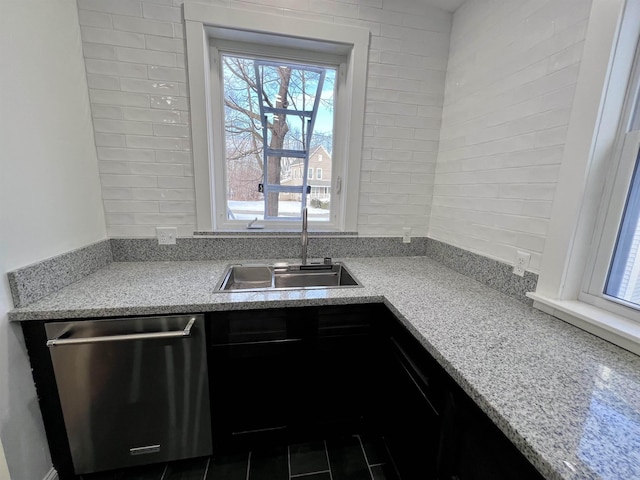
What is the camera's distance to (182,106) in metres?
1.50

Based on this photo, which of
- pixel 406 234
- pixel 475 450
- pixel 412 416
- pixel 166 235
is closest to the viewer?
pixel 475 450

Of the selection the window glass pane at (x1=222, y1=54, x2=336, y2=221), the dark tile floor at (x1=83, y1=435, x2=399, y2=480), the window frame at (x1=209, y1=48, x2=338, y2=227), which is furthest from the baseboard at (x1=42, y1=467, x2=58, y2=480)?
the window glass pane at (x1=222, y1=54, x2=336, y2=221)

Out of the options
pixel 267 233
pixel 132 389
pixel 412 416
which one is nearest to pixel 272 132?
pixel 267 233

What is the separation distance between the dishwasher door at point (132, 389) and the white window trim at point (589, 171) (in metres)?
1.47

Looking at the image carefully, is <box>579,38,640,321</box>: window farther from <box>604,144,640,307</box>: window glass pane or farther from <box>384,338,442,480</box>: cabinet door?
<box>384,338,442,480</box>: cabinet door

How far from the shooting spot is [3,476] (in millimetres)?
666

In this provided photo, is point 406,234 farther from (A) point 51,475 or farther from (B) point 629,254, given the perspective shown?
(A) point 51,475

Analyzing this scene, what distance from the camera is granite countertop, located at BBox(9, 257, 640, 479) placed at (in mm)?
537

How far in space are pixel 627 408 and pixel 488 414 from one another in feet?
Answer: 1.05

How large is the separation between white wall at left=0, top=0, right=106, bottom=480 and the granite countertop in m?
0.21

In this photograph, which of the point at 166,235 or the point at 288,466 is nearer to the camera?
the point at 288,466

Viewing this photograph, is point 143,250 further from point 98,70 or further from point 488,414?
point 488,414

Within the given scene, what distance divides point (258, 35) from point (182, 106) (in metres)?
0.60

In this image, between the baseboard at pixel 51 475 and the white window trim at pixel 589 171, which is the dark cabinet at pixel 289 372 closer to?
the baseboard at pixel 51 475
